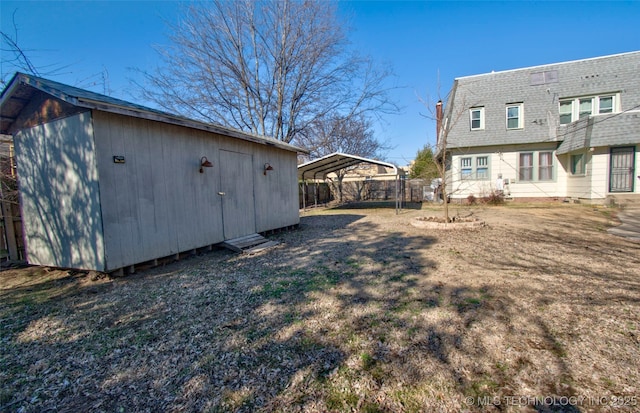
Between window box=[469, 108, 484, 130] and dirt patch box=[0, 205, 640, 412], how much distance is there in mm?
11776

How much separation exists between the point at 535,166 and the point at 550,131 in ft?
5.69

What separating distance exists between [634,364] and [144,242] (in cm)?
610

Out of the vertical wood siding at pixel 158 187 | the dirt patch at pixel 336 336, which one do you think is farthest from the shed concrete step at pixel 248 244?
the dirt patch at pixel 336 336

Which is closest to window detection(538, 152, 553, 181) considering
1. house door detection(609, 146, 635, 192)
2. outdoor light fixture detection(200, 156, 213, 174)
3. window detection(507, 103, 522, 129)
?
window detection(507, 103, 522, 129)

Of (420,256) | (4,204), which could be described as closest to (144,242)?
(4,204)

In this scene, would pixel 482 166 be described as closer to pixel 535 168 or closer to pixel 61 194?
pixel 535 168

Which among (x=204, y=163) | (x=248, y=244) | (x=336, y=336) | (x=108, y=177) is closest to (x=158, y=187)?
(x=108, y=177)

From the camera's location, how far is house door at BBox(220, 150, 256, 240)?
22.0 feet

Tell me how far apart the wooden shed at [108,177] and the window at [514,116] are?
14.7 m

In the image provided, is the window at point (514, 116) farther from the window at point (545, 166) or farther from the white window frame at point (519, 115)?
the window at point (545, 166)

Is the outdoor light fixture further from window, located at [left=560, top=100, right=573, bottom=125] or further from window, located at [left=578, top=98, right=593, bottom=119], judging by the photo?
window, located at [left=578, top=98, right=593, bottom=119]

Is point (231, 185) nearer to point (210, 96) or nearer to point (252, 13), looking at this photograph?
point (210, 96)

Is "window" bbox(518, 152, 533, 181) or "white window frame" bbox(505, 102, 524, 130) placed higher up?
"white window frame" bbox(505, 102, 524, 130)

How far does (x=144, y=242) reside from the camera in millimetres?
5008
